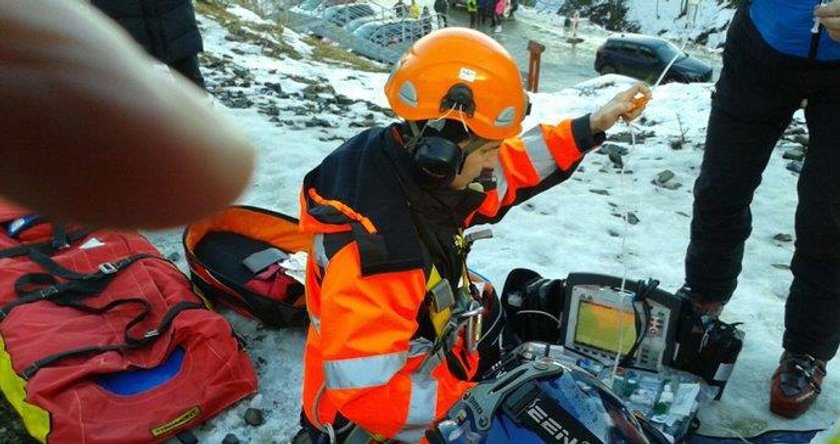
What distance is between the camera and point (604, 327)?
3123 mm

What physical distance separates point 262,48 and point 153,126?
1265 cm

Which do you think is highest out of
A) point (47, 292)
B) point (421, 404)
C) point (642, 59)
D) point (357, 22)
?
point (421, 404)

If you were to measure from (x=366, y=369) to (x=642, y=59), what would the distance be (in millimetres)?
20728

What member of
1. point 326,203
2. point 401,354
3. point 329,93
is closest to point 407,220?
point 326,203

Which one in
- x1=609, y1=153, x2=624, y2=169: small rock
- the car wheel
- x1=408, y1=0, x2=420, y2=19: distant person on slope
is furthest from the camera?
the car wheel

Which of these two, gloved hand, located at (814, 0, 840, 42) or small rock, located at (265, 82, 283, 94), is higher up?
gloved hand, located at (814, 0, 840, 42)

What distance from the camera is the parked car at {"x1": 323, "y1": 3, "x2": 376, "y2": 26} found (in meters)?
21.4

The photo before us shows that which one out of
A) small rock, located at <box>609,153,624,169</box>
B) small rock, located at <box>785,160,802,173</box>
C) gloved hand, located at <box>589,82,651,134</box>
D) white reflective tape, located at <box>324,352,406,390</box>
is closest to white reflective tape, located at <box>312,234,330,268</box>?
white reflective tape, located at <box>324,352,406,390</box>

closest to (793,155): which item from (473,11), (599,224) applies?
(599,224)

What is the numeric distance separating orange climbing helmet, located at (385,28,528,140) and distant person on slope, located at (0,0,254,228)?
1527mm

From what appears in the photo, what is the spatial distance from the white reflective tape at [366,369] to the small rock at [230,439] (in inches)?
41.6

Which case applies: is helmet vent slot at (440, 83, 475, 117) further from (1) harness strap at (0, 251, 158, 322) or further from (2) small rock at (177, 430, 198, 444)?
(1) harness strap at (0, 251, 158, 322)

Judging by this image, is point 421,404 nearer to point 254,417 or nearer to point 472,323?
point 472,323

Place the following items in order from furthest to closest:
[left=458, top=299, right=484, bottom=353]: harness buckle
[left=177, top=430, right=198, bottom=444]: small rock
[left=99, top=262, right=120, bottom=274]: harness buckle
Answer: [left=99, top=262, right=120, bottom=274]: harness buckle → [left=177, top=430, right=198, bottom=444]: small rock → [left=458, top=299, right=484, bottom=353]: harness buckle
